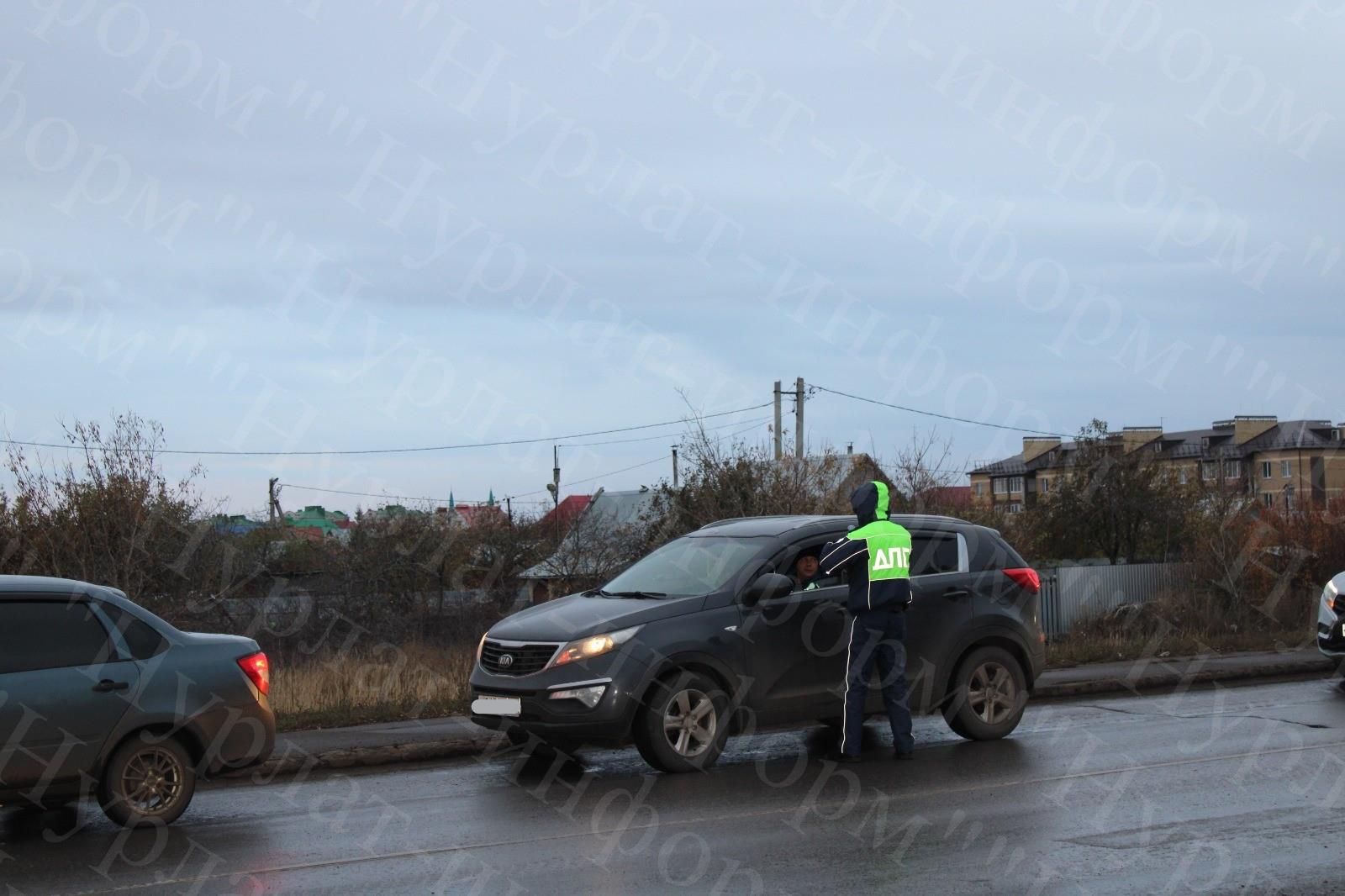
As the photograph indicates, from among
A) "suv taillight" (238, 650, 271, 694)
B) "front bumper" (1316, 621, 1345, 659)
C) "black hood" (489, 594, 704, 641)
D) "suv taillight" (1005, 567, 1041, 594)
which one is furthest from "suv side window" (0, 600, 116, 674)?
"front bumper" (1316, 621, 1345, 659)

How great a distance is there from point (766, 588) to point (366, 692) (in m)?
5.45

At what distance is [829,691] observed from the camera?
10797 millimetres

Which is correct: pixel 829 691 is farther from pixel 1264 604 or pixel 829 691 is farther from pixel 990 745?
pixel 1264 604

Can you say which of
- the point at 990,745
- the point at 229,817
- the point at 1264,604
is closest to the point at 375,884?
the point at 229,817

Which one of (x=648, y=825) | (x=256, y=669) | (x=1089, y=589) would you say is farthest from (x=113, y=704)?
(x=1089, y=589)

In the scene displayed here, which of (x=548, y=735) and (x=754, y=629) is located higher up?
(x=754, y=629)

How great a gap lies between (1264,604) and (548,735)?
1823cm

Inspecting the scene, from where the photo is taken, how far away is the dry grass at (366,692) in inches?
517

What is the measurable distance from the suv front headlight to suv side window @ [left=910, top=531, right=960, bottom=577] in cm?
273

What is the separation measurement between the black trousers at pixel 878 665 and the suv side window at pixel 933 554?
3.51 ft

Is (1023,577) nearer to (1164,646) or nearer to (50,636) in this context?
(50,636)

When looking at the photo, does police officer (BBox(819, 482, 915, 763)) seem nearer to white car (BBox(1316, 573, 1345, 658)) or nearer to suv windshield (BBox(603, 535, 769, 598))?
suv windshield (BBox(603, 535, 769, 598))

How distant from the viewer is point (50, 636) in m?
8.57

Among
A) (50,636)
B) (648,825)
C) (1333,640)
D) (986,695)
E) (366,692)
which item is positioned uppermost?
(50,636)
